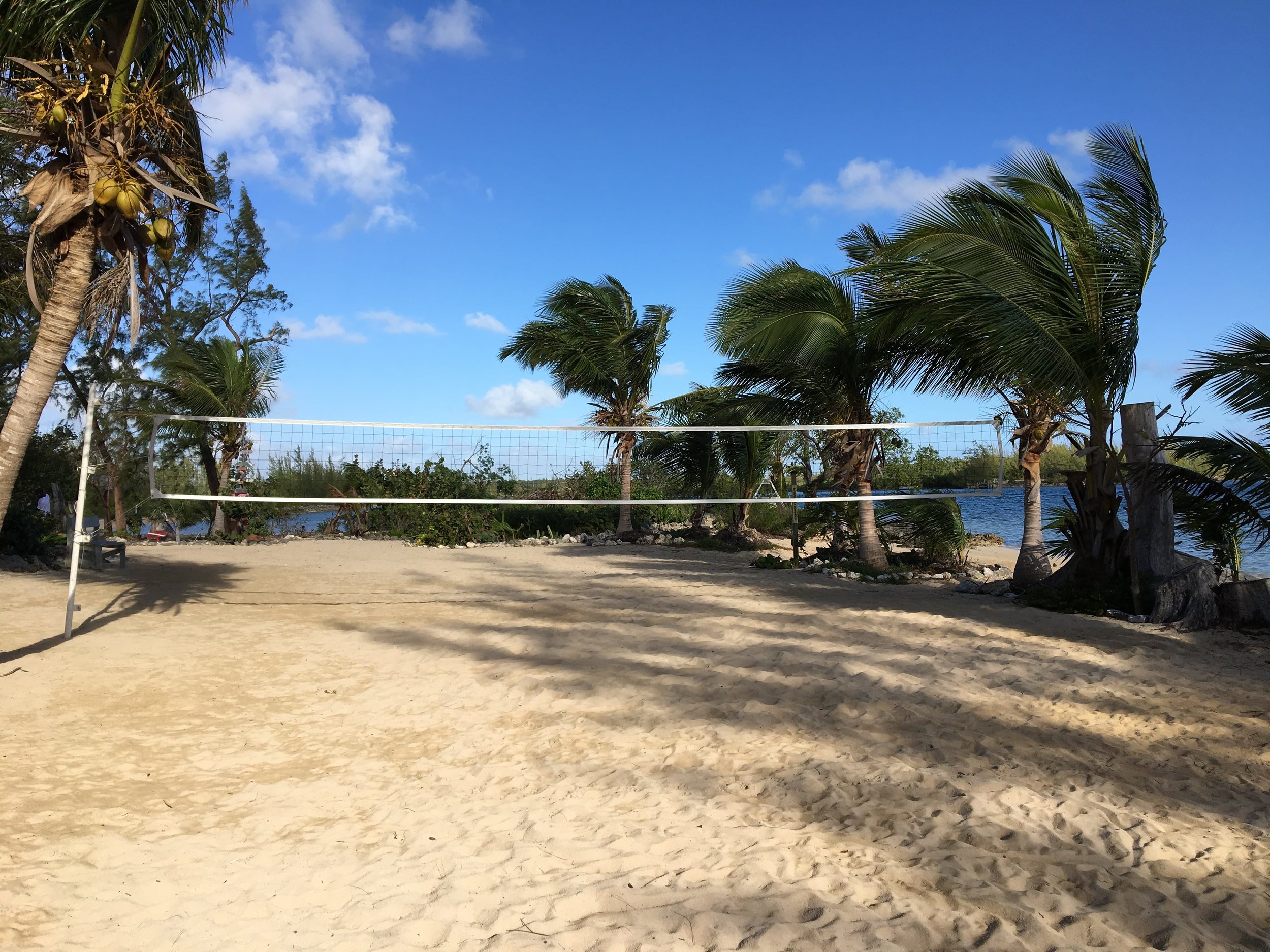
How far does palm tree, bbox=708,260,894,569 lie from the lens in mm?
10781

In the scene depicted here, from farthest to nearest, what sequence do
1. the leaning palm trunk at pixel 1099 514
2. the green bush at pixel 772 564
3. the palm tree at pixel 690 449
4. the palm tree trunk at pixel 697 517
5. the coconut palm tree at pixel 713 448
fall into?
the palm tree trunk at pixel 697 517 < the palm tree at pixel 690 449 < the coconut palm tree at pixel 713 448 < the green bush at pixel 772 564 < the leaning palm trunk at pixel 1099 514

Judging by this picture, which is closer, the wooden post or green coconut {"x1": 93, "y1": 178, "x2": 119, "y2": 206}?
green coconut {"x1": 93, "y1": 178, "x2": 119, "y2": 206}

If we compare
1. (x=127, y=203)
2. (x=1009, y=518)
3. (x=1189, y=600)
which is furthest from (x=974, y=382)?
(x=1009, y=518)

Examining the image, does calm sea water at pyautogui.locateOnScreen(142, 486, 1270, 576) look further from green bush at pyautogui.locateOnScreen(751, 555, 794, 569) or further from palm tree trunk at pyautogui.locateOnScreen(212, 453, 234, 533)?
green bush at pyautogui.locateOnScreen(751, 555, 794, 569)

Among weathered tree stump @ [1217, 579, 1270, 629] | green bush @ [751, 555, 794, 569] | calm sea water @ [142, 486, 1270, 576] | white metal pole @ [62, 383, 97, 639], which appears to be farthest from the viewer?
calm sea water @ [142, 486, 1270, 576]

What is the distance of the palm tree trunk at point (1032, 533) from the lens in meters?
9.68

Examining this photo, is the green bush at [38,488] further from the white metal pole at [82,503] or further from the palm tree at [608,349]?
the palm tree at [608,349]

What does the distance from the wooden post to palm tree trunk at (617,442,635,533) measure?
32.0 feet

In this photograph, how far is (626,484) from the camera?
16375mm

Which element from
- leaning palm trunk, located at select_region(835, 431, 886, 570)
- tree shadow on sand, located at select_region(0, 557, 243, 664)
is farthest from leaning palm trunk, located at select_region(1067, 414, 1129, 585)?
tree shadow on sand, located at select_region(0, 557, 243, 664)

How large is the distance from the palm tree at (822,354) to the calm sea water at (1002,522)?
5.48 feet

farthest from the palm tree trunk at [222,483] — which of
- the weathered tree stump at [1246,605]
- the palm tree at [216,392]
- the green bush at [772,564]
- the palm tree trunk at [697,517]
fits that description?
the weathered tree stump at [1246,605]

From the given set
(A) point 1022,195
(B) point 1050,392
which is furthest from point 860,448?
(A) point 1022,195

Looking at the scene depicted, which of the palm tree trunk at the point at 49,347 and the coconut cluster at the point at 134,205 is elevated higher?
the coconut cluster at the point at 134,205
